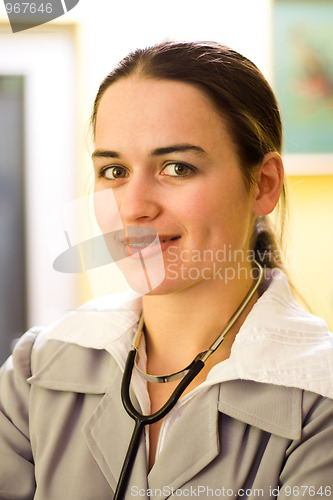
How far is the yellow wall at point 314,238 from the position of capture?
0.76 m

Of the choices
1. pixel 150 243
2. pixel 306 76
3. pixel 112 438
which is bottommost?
pixel 112 438

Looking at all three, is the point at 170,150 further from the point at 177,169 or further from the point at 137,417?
the point at 137,417

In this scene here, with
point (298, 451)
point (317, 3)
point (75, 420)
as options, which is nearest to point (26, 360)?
point (75, 420)

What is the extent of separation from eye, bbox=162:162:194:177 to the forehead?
0.03m

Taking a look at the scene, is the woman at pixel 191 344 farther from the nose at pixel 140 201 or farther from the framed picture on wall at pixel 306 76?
the framed picture on wall at pixel 306 76

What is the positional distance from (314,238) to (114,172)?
358 mm

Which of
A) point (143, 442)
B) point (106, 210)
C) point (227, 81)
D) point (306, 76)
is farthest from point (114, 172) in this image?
point (306, 76)

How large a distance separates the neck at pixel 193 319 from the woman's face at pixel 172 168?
1.3 inches

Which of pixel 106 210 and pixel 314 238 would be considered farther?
pixel 314 238

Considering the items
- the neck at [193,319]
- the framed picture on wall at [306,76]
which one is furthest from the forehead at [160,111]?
the framed picture on wall at [306,76]

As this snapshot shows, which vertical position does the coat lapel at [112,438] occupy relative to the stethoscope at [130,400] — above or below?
below

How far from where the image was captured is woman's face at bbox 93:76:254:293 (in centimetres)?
54

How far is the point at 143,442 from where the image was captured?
0.56m

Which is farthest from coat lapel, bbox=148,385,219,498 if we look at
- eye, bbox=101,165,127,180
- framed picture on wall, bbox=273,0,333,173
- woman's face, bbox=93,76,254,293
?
framed picture on wall, bbox=273,0,333,173
